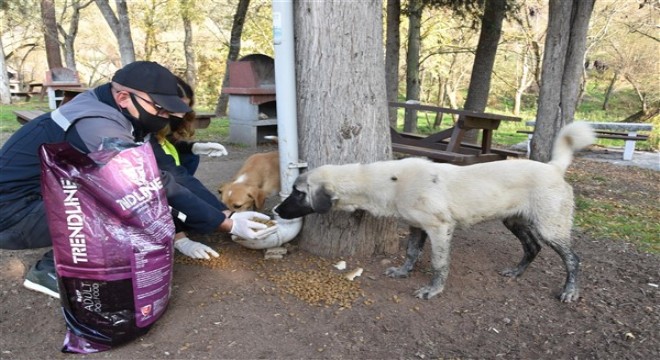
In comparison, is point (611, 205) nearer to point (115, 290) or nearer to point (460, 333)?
point (460, 333)

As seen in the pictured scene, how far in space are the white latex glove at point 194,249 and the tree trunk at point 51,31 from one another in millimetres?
21440

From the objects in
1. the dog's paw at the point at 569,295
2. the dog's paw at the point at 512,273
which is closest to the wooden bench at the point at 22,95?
the dog's paw at the point at 512,273

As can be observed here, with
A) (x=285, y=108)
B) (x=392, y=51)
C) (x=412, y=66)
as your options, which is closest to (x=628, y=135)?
(x=412, y=66)

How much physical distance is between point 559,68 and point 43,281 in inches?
271

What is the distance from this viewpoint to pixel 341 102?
3.66 meters

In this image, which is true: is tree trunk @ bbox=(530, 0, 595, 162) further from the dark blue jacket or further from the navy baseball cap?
the navy baseball cap

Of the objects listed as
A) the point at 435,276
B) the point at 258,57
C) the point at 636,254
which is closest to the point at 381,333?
the point at 435,276

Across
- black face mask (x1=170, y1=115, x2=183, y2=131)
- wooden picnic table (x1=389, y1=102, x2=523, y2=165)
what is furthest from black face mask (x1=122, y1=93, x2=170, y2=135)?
wooden picnic table (x1=389, y1=102, x2=523, y2=165)

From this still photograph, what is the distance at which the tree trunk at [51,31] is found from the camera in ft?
68.7

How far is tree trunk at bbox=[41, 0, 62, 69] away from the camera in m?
20.9

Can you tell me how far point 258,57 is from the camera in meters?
11.2

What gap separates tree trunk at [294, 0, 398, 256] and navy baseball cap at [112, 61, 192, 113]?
106 cm

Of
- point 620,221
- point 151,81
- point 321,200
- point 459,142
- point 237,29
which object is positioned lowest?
point 620,221

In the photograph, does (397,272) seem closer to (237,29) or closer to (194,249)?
(194,249)
